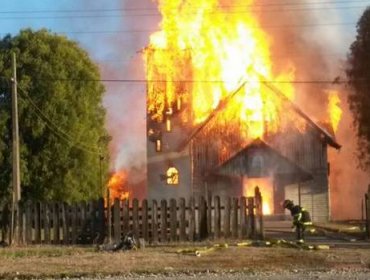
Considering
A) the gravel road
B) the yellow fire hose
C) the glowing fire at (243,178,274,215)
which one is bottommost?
the gravel road

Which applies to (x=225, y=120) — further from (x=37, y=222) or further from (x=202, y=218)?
(x=37, y=222)

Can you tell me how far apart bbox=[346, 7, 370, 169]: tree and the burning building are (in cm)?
263

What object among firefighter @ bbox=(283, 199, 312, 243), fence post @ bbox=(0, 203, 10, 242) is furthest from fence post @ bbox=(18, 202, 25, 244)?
firefighter @ bbox=(283, 199, 312, 243)

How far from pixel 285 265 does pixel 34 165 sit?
2092cm

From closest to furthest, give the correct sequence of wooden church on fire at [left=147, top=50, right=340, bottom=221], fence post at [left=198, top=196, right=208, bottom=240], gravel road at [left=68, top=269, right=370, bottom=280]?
gravel road at [left=68, top=269, right=370, bottom=280] < fence post at [left=198, top=196, right=208, bottom=240] < wooden church on fire at [left=147, top=50, right=340, bottom=221]

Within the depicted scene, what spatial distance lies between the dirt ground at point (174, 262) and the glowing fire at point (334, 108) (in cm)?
2812

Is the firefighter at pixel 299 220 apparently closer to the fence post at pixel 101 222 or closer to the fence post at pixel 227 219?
the fence post at pixel 227 219

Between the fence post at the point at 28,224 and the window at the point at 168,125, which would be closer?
the fence post at the point at 28,224

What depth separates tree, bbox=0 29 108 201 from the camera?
3294 centimetres

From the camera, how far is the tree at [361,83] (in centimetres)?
4138

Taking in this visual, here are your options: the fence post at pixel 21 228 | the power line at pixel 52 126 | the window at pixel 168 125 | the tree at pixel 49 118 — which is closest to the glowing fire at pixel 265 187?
the window at pixel 168 125

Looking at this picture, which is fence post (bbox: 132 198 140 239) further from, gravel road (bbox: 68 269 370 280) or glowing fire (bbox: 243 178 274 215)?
glowing fire (bbox: 243 178 274 215)

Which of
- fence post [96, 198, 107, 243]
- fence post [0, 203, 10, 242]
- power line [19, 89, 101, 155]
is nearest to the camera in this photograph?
fence post [96, 198, 107, 243]

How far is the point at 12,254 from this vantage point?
58.2ft
